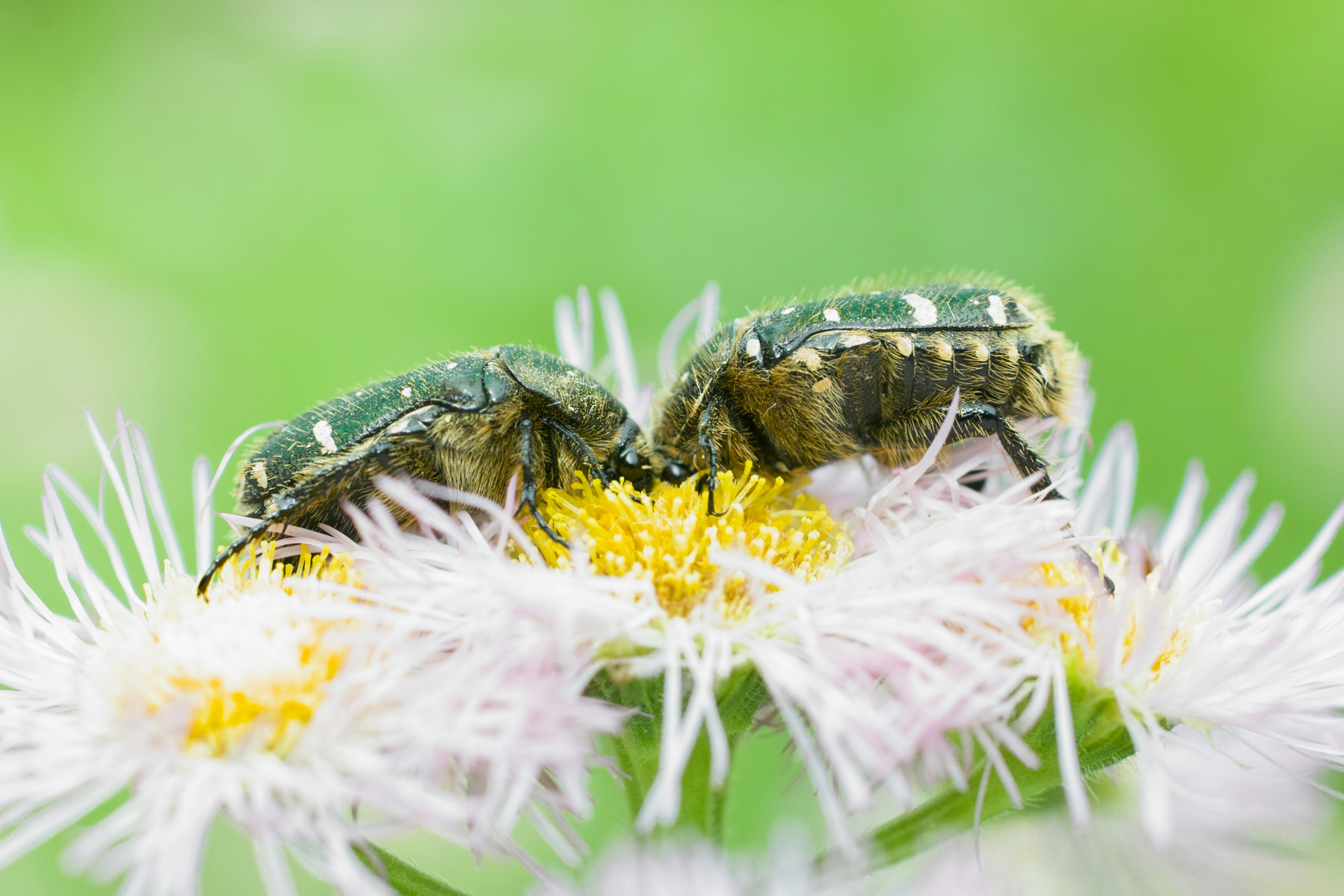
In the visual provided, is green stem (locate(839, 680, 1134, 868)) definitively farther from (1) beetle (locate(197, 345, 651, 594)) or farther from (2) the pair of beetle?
(1) beetle (locate(197, 345, 651, 594))

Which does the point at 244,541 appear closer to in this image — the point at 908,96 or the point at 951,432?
the point at 951,432

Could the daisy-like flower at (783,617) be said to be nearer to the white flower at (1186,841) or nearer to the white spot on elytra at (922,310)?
the white spot on elytra at (922,310)

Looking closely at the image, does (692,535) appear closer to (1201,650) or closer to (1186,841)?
(1201,650)

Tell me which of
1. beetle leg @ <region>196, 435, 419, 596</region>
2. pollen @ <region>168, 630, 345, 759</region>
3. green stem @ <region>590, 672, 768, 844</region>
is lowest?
green stem @ <region>590, 672, 768, 844</region>

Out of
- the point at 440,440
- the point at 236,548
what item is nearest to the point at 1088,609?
the point at 440,440

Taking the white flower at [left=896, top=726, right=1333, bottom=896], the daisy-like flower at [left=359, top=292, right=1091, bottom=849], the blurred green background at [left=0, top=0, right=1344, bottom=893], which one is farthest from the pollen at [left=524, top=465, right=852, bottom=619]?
the blurred green background at [left=0, top=0, right=1344, bottom=893]

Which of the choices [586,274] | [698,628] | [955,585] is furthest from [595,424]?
[586,274]
